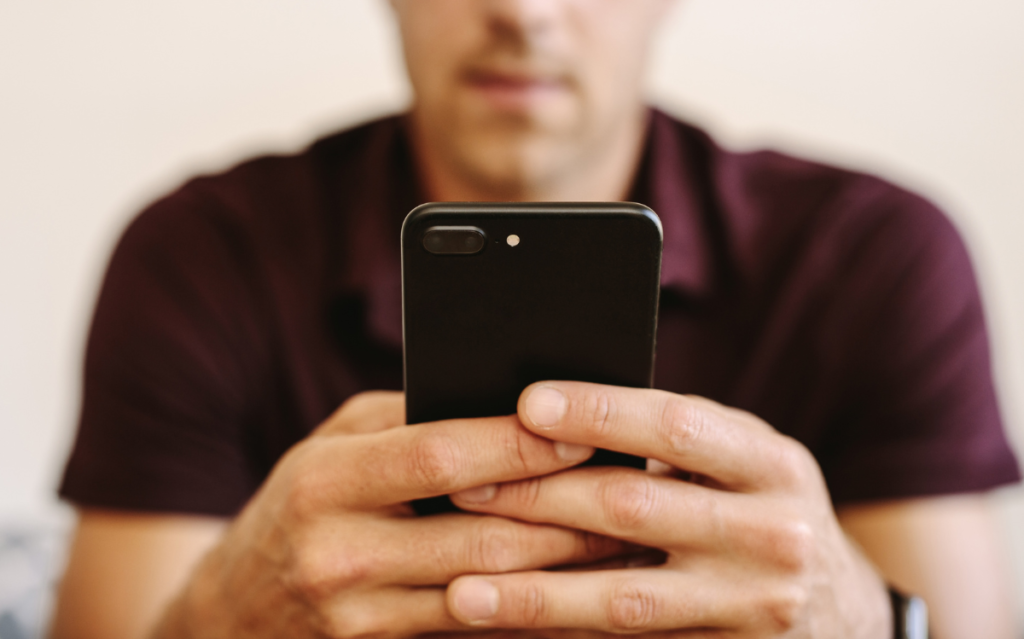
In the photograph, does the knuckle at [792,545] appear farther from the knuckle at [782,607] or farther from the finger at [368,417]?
the finger at [368,417]

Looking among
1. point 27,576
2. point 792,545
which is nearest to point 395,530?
point 792,545

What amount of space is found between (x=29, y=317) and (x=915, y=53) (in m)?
1.94

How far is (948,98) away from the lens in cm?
139

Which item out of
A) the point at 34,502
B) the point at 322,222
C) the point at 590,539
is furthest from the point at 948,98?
the point at 34,502

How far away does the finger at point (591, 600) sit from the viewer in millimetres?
473

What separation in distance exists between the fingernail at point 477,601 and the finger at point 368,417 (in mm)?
126

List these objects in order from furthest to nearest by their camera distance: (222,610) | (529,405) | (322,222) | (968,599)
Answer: (322,222)
(968,599)
(222,610)
(529,405)

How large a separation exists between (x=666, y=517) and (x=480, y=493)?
0.12 meters

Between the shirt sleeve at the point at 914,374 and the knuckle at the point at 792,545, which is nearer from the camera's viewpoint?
the knuckle at the point at 792,545

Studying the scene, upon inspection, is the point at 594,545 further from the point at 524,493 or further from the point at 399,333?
the point at 399,333

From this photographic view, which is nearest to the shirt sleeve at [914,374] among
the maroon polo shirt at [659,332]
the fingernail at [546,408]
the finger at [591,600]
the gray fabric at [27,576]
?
the maroon polo shirt at [659,332]

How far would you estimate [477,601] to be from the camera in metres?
0.47

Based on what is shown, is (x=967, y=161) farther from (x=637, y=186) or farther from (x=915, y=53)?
(x=637, y=186)

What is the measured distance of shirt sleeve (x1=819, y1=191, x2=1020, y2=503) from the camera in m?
0.79
